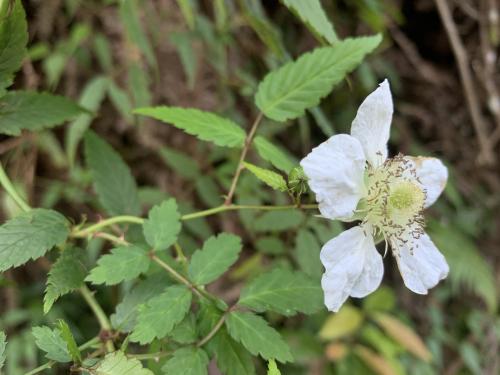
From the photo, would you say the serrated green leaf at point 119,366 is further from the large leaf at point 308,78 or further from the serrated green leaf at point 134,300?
the large leaf at point 308,78

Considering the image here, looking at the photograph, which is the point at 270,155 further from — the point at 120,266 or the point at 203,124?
the point at 120,266

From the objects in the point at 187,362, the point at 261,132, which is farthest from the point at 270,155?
the point at 261,132

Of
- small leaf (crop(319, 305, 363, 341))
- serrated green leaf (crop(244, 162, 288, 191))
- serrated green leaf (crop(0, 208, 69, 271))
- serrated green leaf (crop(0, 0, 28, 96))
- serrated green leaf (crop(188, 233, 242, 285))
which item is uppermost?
serrated green leaf (crop(0, 0, 28, 96))

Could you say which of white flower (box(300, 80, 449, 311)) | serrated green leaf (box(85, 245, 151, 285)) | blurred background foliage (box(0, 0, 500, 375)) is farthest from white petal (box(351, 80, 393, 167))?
blurred background foliage (box(0, 0, 500, 375))

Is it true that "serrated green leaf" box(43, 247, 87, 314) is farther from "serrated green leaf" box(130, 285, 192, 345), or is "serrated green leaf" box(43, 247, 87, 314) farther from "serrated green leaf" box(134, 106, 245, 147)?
"serrated green leaf" box(134, 106, 245, 147)

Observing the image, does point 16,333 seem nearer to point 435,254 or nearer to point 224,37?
point 224,37

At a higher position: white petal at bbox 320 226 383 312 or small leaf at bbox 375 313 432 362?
white petal at bbox 320 226 383 312
